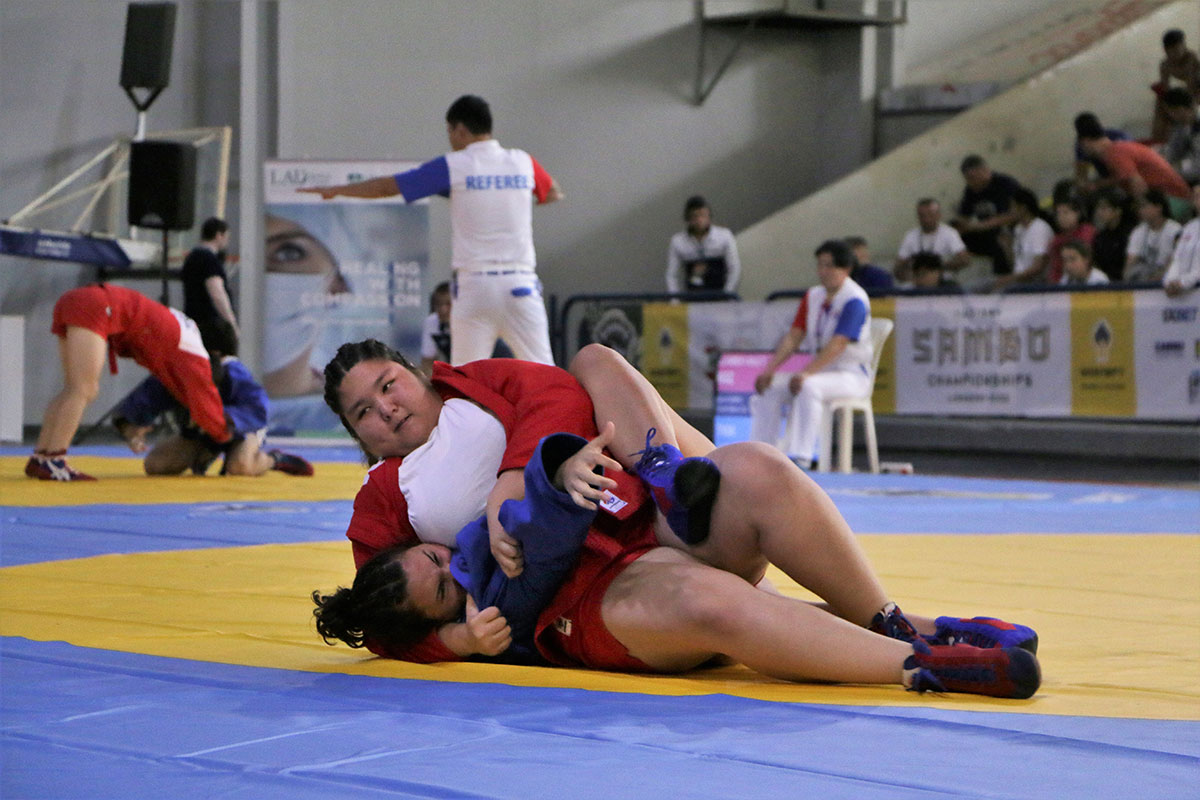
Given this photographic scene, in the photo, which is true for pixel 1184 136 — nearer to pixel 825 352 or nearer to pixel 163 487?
pixel 825 352

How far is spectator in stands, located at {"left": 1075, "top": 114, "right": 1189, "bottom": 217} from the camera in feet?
Result: 31.2

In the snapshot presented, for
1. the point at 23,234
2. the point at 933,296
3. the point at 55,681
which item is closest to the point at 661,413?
the point at 55,681

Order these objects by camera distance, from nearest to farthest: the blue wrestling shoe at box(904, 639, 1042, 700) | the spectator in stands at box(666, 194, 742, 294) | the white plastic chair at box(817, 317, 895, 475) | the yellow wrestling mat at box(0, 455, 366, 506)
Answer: the blue wrestling shoe at box(904, 639, 1042, 700) → the yellow wrestling mat at box(0, 455, 366, 506) → the white plastic chair at box(817, 317, 895, 475) → the spectator in stands at box(666, 194, 742, 294)

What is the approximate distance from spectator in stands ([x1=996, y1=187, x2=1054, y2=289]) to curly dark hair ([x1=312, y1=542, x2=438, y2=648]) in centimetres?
788

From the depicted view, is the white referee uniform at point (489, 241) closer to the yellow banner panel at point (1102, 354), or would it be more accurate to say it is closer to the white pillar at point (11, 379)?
the yellow banner panel at point (1102, 354)

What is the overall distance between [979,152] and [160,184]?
266 inches

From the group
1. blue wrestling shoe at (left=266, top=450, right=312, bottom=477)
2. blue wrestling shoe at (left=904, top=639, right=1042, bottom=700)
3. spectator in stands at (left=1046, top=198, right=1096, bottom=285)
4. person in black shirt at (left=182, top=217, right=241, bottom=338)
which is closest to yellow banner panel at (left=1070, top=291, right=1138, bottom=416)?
spectator in stands at (left=1046, top=198, right=1096, bottom=285)

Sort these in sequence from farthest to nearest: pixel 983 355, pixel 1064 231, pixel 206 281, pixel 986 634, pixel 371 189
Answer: pixel 1064 231, pixel 206 281, pixel 983 355, pixel 371 189, pixel 986 634

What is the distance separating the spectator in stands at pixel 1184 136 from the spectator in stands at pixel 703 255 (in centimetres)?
335

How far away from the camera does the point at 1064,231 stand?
376 inches

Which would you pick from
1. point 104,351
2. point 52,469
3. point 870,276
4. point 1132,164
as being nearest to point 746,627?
point 104,351

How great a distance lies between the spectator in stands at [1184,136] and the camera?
9992mm

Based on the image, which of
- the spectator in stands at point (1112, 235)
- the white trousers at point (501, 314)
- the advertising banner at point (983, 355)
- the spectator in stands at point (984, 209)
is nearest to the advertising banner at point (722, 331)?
the advertising banner at point (983, 355)

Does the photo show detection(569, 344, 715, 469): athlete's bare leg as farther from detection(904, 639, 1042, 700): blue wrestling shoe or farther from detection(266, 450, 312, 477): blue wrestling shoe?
detection(266, 450, 312, 477): blue wrestling shoe
